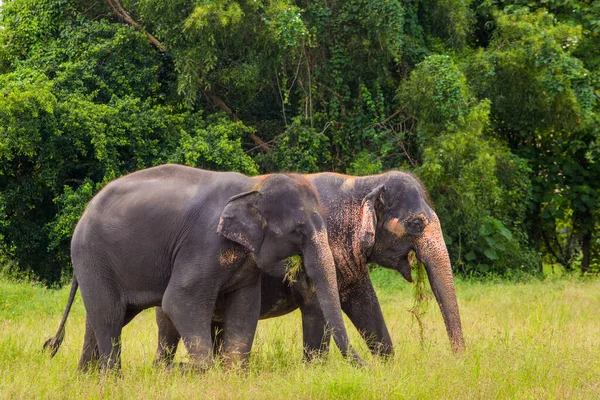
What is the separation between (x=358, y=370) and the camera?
5840mm

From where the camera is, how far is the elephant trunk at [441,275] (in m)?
6.58

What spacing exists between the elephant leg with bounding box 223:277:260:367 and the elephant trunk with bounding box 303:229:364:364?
44 cm

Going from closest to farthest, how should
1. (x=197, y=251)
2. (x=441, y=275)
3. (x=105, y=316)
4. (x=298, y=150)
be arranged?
(x=197, y=251) → (x=105, y=316) → (x=441, y=275) → (x=298, y=150)

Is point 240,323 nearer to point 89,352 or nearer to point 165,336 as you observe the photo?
point 165,336

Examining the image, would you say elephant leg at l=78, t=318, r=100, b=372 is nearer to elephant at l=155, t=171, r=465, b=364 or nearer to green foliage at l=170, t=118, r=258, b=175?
elephant at l=155, t=171, r=465, b=364

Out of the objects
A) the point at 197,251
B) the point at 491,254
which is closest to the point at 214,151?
the point at 491,254

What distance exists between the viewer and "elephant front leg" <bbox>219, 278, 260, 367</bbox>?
6.23m

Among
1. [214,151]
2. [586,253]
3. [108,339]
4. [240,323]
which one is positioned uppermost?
[240,323]

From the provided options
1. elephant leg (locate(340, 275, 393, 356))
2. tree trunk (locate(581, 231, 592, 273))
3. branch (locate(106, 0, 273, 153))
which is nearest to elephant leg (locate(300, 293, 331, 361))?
elephant leg (locate(340, 275, 393, 356))

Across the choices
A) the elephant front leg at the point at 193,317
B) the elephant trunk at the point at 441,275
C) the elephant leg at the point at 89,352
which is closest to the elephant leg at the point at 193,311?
the elephant front leg at the point at 193,317

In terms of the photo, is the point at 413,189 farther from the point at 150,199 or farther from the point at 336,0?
the point at 336,0

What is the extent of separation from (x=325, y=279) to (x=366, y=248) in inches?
32.4

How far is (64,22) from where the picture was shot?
46.4 feet

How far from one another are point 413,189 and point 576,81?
683 centimetres
